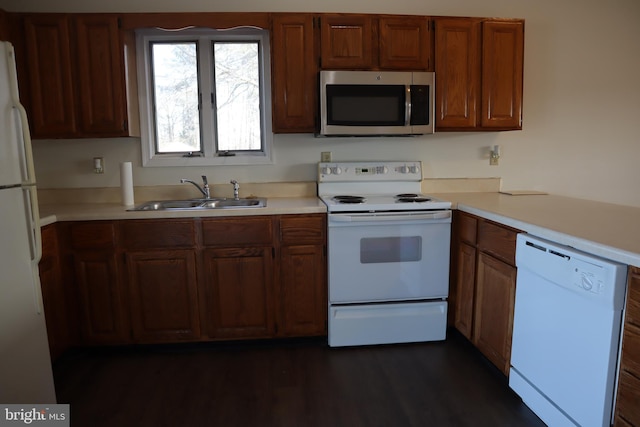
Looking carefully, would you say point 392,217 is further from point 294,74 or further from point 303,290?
point 294,74

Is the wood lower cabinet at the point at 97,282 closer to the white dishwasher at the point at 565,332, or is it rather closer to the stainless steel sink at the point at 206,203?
the stainless steel sink at the point at 206,203

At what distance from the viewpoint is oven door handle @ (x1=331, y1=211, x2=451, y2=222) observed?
251 centimetres

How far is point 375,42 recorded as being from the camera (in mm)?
2742

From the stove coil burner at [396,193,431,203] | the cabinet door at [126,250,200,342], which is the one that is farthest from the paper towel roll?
the stove coil burner at [396,193,431,203]

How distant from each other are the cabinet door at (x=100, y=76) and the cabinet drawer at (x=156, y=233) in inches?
26.6

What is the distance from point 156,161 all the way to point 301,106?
1139mm

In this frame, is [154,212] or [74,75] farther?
[74,75]

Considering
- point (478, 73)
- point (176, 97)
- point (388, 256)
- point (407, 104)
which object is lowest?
point (388, 256)

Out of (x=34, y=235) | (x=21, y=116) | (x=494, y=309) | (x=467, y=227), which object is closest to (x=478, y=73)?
(x=467, y=227)

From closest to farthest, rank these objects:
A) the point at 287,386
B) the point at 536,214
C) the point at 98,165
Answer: the point at 536,214 → the point at 287,386 → the point at 98,165

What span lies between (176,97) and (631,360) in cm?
299

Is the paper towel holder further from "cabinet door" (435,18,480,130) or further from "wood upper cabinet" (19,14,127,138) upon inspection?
"cabinet door" (435,18,480,130)

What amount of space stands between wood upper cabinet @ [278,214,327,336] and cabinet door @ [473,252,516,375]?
0.92 m

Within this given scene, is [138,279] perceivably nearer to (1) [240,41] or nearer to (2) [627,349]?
(1) [240,41]
